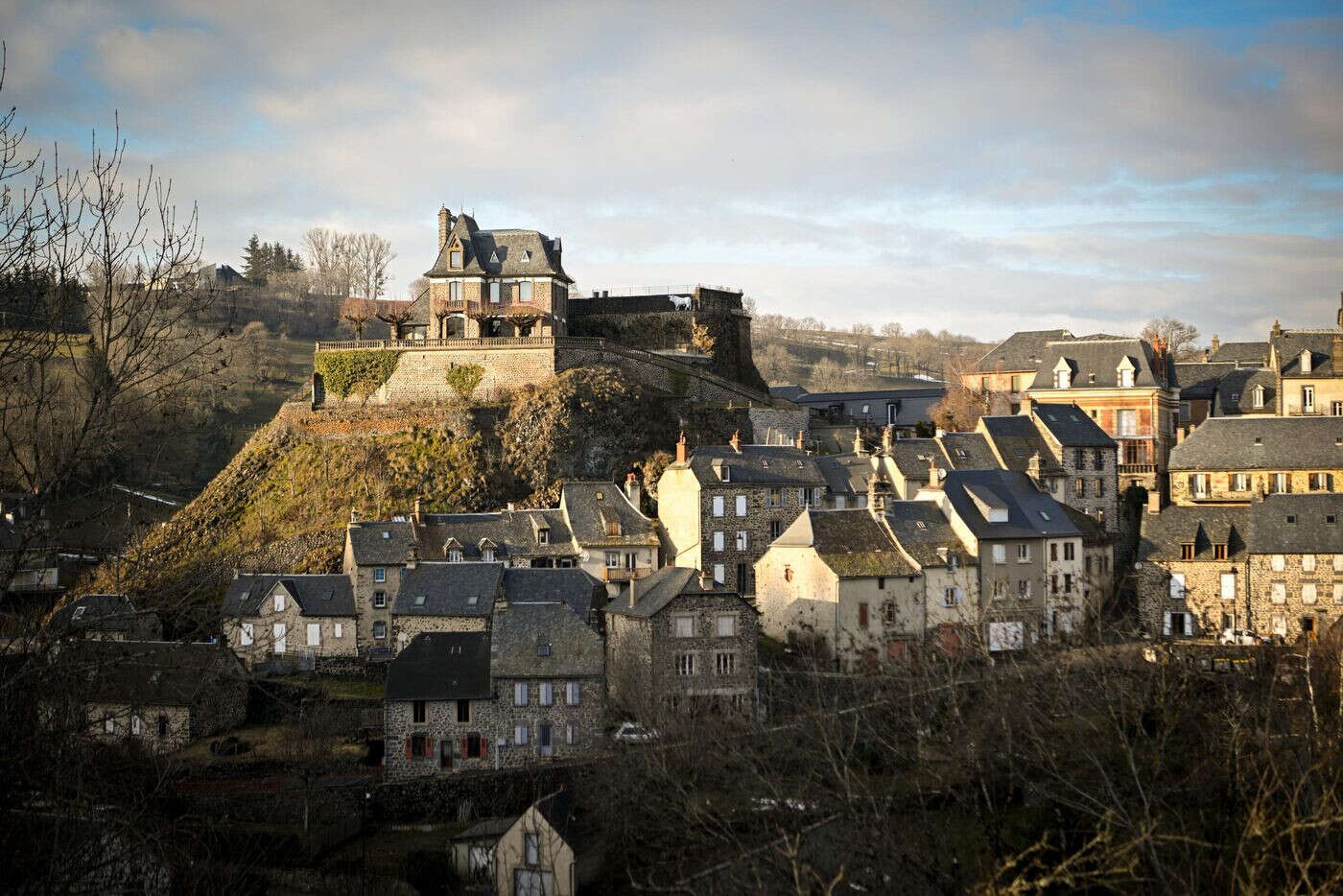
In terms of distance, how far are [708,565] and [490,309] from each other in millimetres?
20410

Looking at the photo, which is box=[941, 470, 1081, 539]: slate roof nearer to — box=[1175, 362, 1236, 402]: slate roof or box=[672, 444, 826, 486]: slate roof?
box=[672, 444, 826, 486]: slate roof

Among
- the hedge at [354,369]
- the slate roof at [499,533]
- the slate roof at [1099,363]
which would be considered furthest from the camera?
the slate roof at [1099,363]

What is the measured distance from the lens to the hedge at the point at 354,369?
57.9 m

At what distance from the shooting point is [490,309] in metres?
59.9

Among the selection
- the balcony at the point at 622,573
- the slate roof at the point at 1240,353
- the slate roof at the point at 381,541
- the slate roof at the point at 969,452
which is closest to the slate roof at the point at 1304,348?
the slate roof at the point at 1240,353

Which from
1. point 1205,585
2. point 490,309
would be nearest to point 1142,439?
point 1205,585

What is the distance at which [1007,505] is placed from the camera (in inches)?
1788

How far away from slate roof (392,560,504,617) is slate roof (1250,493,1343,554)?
27007 millimetres

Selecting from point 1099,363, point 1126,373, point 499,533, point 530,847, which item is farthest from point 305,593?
point 1099,363

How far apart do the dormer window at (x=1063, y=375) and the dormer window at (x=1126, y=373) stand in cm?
230

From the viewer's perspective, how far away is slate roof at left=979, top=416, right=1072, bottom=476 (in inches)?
1998

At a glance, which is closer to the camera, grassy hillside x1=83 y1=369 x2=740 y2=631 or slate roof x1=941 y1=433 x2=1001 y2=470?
slate roof x1=941 y1=433 x2=1001 y2=470

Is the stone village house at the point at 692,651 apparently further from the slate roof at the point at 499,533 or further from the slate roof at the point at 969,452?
the slate roof at the point at 969,452

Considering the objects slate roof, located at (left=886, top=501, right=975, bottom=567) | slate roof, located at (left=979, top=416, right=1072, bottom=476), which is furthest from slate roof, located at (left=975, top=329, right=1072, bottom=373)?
slate roof, located at (left=886, top=501, right=975, bottom=567)
